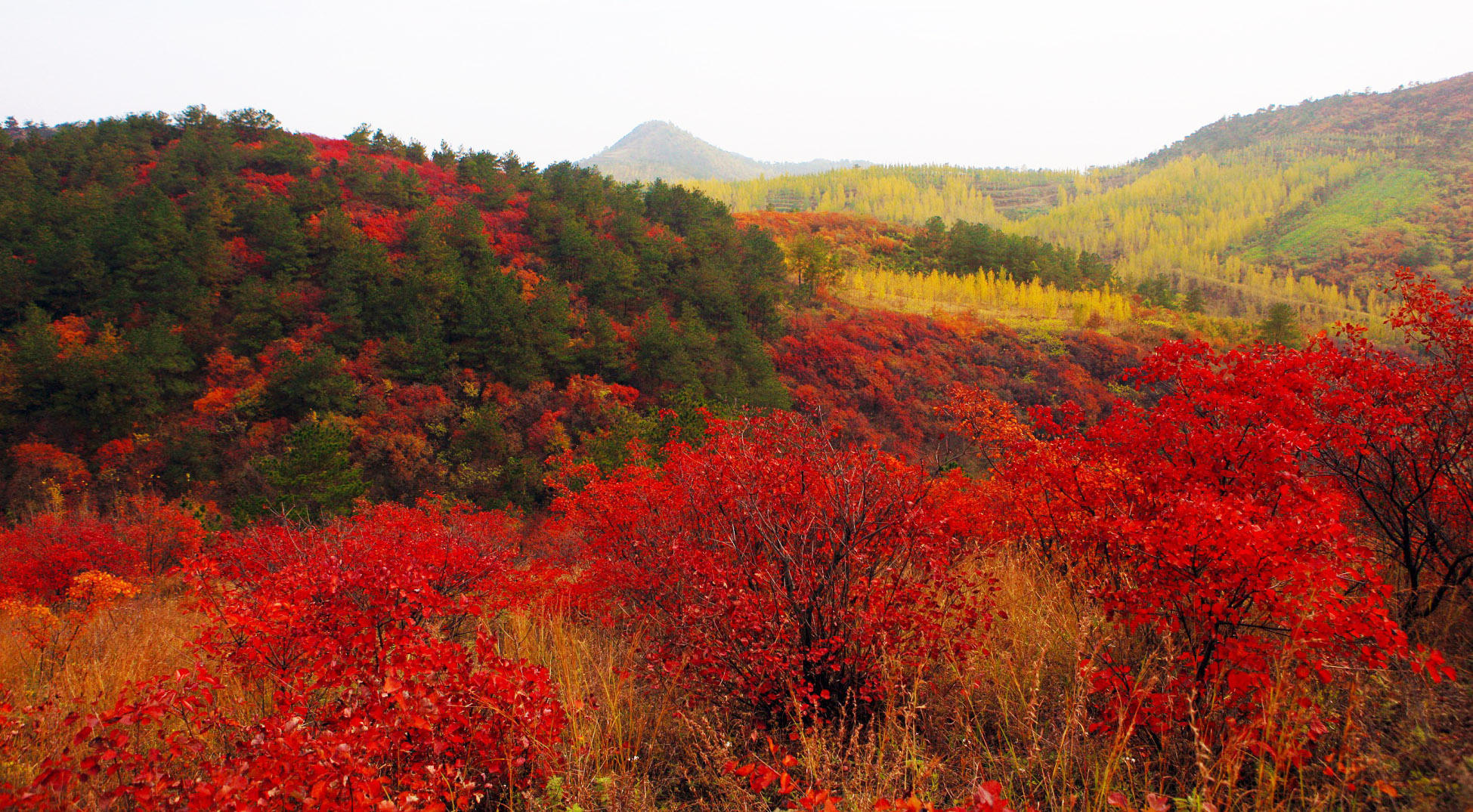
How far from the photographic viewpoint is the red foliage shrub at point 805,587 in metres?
2.99

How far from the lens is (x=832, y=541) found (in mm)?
3162

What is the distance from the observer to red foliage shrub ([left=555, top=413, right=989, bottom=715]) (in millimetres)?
2986

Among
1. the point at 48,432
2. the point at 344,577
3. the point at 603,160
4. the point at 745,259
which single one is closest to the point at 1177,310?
the point at 745,259

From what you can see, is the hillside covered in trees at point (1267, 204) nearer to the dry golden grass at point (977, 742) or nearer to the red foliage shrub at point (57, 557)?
the dry golden grass at point (977, 742)

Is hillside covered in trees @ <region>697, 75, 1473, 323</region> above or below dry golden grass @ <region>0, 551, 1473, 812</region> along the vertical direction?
above

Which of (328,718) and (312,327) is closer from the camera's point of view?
(328,718)

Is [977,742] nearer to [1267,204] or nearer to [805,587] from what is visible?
[805,587]

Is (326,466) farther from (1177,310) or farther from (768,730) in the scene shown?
(1177,310)

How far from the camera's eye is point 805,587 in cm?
311

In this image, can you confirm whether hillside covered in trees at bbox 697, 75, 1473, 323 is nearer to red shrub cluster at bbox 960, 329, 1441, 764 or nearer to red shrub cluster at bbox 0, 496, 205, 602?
red shrub cluster at bbox 960, 329, 1441, 764

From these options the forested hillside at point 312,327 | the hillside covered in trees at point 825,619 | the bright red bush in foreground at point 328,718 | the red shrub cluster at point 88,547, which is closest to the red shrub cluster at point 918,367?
the forested hillside at point 312,327

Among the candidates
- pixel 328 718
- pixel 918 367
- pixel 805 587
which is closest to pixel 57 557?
pixel 328 718

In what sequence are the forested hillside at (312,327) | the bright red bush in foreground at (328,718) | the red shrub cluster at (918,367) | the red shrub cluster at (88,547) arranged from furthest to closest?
1. the red shrub cluster at (918,367)
2. the forested hillside at (312,327)
3. the red shrub cluster at (88,547)
4. the bright red bush in foreground at (328,718)

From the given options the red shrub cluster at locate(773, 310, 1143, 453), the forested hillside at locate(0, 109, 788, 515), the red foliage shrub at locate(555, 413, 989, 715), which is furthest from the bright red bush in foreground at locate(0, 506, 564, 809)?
the red shrub cluster at locate(773, 310, 1143, 453)
